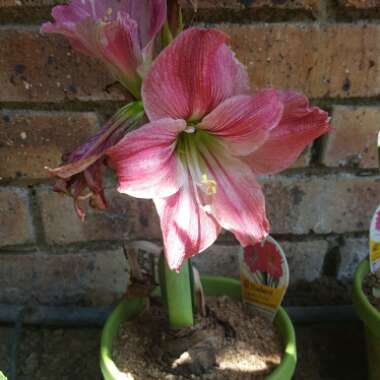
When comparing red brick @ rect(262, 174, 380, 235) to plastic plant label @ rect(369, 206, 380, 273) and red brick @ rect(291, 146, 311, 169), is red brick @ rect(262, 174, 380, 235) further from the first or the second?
plastic plant label @ rect(369, 206, 380, 273)

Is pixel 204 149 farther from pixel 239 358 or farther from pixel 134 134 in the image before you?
pixel 239 358

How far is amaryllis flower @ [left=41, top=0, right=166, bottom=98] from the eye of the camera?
0.45 metres

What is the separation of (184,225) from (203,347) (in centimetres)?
25

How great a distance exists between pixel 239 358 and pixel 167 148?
→ 0.37 m

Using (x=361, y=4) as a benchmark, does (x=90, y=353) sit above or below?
below

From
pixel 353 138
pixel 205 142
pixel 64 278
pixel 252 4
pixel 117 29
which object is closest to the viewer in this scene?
pixel 117 29

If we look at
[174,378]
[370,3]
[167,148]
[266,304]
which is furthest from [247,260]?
[370,3]

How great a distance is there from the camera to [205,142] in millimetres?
548

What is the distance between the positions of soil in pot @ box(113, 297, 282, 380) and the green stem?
0.02 meters

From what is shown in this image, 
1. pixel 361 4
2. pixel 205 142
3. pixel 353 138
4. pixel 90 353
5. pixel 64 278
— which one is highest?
pixel 361 4

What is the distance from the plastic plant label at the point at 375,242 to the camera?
71cm

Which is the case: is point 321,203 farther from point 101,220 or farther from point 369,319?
point 101,220

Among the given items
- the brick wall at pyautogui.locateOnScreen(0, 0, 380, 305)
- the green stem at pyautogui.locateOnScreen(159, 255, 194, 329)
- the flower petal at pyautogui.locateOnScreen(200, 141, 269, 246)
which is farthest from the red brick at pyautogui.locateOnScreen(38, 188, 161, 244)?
the flower petal at pyautogui.locateOnScreen(200, 141, 269, 246)

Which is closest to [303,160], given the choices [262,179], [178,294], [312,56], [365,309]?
[262,179]
